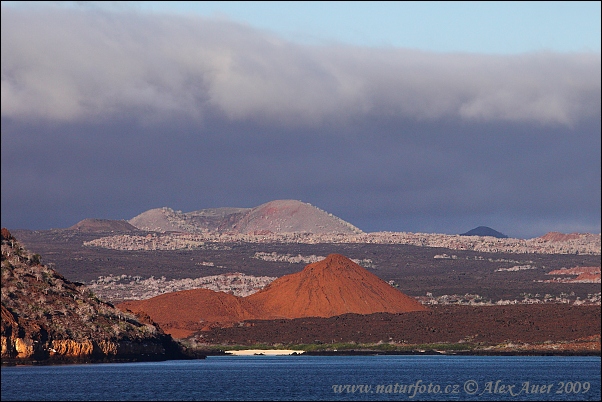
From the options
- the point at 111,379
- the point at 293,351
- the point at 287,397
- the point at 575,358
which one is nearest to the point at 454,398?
the point at 287,397

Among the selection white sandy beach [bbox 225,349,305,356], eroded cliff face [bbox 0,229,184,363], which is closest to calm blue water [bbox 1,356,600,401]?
eroded cliff face [bbox 0,229,184,363]

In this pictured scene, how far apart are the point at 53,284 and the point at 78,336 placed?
9.86m

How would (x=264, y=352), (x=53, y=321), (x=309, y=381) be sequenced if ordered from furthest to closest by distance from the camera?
1. (x=264, y=352)
2. (x=53, y=321)
3. (x=309, y=381)

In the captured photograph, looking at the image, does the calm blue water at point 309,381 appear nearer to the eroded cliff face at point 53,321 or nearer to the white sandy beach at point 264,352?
the eroded cliff face at point 53,321

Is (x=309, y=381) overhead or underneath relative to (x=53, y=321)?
underneath

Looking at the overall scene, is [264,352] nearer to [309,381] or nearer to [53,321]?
[53,321]

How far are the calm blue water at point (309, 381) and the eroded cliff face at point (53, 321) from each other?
87.4 inches

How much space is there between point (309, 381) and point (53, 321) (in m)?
29.9

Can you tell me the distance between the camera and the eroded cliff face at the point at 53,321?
362 ft

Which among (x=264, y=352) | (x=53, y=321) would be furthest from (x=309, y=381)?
(x=264, y=352)

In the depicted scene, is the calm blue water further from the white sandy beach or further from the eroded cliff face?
the white sandy beach

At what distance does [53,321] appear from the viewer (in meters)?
116

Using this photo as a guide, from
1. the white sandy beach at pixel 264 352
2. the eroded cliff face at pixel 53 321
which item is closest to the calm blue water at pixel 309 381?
the eroded cliff face at pixel 53 321

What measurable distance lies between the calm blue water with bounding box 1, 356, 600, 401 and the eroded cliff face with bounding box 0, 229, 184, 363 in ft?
7.28
